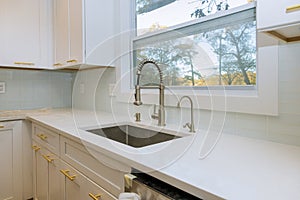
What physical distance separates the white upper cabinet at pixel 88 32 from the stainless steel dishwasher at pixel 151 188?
1.33 metres

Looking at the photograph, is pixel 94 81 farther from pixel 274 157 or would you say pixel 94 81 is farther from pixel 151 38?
pixel 274 157

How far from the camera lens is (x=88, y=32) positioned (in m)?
1.85

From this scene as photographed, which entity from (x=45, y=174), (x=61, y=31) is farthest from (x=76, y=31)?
(x=45, y=174)

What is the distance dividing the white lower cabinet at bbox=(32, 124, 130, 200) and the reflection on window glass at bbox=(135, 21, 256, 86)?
0.80 m

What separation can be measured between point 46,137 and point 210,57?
1276 millimetres

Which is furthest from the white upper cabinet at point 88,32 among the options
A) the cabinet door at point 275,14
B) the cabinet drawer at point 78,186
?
the cabinet door at point 275,14

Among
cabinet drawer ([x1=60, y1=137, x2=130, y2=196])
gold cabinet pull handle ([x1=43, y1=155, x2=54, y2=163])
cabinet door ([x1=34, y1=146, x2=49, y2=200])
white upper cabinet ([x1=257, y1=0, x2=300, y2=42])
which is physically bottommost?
cabinet door ([x1=34, y1=146, x2=49, y2=200])

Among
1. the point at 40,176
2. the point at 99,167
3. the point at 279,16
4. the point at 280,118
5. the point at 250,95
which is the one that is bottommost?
the point at 40,176

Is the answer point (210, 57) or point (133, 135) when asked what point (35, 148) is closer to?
point (133, 135)

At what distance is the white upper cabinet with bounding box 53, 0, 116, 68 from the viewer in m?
1.84

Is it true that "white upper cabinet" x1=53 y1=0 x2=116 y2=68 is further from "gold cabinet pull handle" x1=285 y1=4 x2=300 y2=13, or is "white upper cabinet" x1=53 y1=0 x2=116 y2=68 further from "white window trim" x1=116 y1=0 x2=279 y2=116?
"gold cabinet pull handle" x1=285 y1=4 x2=300 y2=13

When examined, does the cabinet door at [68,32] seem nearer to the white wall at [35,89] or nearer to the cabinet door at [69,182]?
the white wall at [35,89]

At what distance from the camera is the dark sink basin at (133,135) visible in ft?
4.46

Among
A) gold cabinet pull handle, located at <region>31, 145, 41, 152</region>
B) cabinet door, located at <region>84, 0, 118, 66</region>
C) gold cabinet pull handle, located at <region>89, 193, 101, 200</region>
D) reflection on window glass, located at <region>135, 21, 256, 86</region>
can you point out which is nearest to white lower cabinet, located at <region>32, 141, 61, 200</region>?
gold cabinet pull handle, located at <region>31, 145, 41, 152</region>
